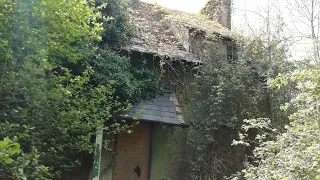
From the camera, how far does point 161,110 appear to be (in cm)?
782

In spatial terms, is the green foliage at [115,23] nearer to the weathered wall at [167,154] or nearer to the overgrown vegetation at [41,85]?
the overgrown vegetation at [41,85]

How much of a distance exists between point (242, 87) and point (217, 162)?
224 cm

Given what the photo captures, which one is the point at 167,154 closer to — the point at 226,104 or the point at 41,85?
the point at 226,104

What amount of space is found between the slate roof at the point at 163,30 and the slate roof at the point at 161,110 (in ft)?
4.06

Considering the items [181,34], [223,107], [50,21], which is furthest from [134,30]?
[50,21]

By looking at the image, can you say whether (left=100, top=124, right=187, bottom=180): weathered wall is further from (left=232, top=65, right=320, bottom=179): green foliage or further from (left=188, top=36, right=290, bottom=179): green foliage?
(left=232, top=65, right=320, bottom=179): green foliage

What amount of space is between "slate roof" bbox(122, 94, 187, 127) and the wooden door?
0.85 m

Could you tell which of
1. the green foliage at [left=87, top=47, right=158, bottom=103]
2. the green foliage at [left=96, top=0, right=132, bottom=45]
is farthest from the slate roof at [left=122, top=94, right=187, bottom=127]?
the green foliage at [left=96, top=0, right=132, bottom=45]

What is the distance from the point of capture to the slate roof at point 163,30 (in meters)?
8.39

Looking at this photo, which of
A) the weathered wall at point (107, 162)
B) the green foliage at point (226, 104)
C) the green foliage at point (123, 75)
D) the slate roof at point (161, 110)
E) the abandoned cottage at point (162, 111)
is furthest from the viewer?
the green foliage at point (226, 104)

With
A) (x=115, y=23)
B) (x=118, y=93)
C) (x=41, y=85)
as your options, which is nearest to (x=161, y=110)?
(x=118, y=93)

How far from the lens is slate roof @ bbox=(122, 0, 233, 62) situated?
27.5 feet

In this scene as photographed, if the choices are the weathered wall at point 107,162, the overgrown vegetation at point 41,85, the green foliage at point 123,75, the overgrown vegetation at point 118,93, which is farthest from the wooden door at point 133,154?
the overgrown vegetation at point 41,85

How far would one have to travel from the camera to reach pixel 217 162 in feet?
26.8
